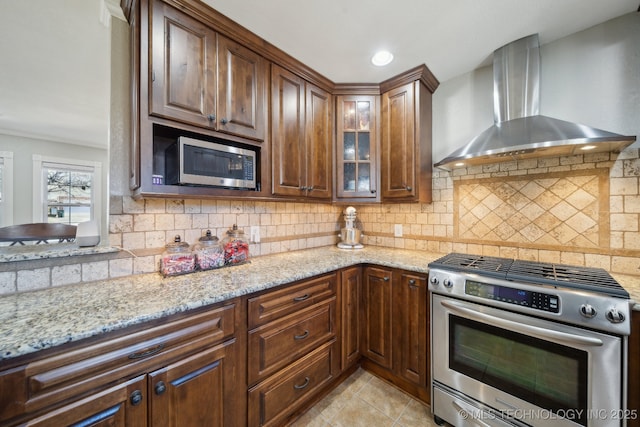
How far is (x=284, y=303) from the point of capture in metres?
1.39

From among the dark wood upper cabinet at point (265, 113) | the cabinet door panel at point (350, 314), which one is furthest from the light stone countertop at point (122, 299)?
the dark wood upper cabinet at point (265, 113)

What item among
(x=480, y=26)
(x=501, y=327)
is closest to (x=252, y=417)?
(x=501, y=327)

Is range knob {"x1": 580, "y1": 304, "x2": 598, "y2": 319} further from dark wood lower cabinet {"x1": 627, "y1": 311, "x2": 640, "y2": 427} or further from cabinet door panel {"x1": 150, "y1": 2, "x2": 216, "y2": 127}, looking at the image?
cabinet door panel {"x1": 150, "y1": 2, "x2": 216, "y2": 127}

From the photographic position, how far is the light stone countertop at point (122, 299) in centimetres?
76

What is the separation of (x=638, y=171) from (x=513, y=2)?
1.24 m

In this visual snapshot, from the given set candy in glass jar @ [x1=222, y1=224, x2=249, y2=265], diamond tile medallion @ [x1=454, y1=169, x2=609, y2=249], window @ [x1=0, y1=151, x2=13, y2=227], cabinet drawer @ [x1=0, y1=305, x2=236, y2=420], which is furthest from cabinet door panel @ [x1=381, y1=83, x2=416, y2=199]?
window @ [x1=0, y1=151, x2=13, y2=227]

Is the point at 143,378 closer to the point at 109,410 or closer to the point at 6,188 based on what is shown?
the point at 109,410

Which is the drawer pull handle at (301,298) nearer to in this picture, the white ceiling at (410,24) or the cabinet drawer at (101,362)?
the cabinet drawer at (101,362)

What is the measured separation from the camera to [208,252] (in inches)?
61.6

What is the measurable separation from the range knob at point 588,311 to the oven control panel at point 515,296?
78 millimetres

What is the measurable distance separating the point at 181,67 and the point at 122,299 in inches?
48.4

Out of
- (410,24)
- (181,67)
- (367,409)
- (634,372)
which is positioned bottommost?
(367,409)

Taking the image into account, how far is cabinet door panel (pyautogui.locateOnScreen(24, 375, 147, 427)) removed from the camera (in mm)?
743

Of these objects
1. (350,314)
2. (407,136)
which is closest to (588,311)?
(350,314)
